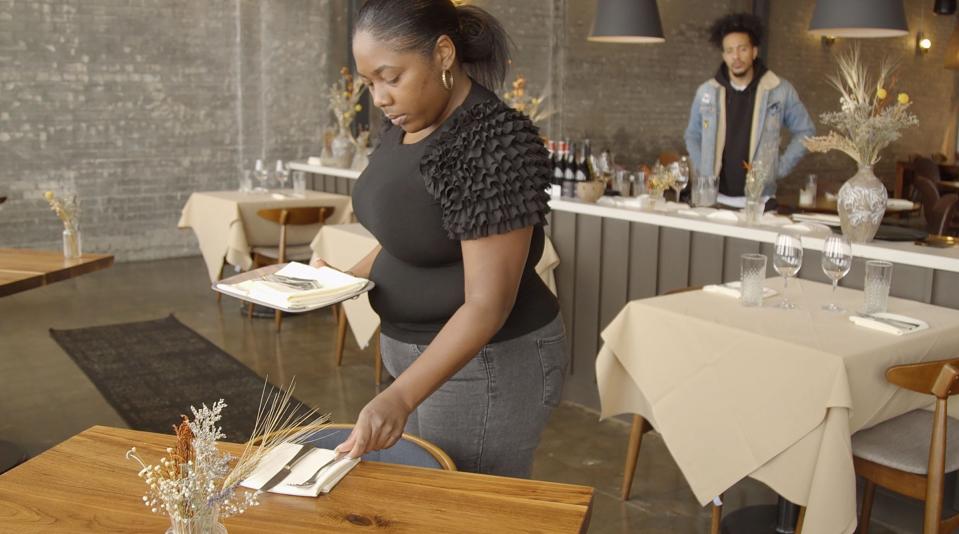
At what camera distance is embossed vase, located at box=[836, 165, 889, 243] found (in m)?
3.34

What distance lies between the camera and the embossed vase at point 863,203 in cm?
334

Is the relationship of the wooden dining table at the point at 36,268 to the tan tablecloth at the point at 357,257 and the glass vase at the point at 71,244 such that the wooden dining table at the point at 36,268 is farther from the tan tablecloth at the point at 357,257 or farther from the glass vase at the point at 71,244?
the tan tablecloth at the point at 357,257

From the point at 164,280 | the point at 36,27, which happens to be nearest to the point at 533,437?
the point at 164,280

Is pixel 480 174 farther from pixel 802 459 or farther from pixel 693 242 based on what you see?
pixel 693 242

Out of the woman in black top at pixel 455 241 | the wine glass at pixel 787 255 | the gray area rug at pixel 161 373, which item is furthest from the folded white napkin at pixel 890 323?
the gray area rug at pixel 161 373

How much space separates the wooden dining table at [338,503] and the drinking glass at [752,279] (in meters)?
1.72

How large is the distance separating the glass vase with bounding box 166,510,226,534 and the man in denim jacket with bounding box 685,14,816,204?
4258 millimetres

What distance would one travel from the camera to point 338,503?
4.76 feet

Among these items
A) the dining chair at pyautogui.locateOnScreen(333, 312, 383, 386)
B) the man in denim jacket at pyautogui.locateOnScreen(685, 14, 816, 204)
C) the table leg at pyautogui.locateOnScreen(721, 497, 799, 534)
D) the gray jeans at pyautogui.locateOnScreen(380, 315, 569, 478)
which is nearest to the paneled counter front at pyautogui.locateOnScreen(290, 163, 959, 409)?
the table leg at pyautogui.locateOnScreen(721, 497, 799, 534)

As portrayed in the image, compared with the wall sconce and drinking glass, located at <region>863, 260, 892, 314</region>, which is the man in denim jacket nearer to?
drinking glass, located at <region>863, 260, 892, 314</region>

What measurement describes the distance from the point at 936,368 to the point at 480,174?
1.53 m

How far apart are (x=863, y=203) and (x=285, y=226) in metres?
3.60

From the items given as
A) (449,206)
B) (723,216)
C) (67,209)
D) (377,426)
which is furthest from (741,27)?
(377,426)

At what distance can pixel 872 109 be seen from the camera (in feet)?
10.9
